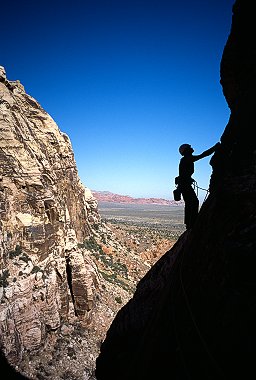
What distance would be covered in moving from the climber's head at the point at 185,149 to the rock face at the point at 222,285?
0.92 metres

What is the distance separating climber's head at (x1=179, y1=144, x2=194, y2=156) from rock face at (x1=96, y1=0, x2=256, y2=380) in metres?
0.92

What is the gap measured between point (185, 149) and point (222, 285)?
4094mm

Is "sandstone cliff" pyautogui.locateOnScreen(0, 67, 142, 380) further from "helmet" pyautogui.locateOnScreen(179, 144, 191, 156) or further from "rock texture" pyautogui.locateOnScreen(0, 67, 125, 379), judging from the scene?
"helmet" pyautogui.locateOnScreen(179, 144, 191, 156)

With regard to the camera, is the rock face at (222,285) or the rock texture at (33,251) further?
the rock texture at (33,251)

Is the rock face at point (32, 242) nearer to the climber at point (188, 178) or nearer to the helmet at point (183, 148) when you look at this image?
the climber at point (188, 178)

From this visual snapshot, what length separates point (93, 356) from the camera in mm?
16812

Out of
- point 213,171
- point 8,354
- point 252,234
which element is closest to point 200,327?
point 252,234

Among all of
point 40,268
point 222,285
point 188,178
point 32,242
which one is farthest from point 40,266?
point 222,285

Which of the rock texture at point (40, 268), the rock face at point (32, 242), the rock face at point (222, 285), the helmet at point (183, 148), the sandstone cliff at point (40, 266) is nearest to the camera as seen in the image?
the rock face at point (222, 285)

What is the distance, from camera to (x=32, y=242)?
17.5 m

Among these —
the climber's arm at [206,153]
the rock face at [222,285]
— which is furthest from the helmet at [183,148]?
the rock face at [222,285]

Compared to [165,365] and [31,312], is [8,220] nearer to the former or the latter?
[31,312]

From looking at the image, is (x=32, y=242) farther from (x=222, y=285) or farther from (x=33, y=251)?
(x=222, y=285)

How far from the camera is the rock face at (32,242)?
15.1 meters
